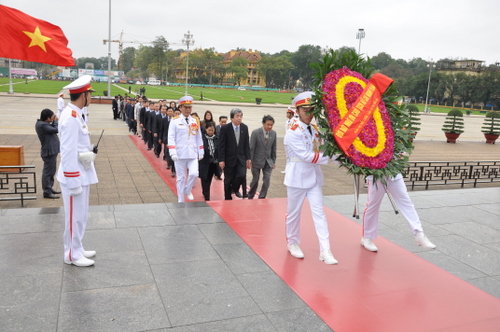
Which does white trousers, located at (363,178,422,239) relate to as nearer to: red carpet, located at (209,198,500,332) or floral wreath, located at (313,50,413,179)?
floral wreath, located at (313,50,413,179)

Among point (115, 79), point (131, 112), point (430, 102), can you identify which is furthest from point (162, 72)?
point (131, 112)

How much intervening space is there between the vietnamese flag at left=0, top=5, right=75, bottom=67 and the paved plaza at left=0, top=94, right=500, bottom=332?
2053 millimetres

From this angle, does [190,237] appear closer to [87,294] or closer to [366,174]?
[87,294]

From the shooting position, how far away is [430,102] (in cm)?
8362

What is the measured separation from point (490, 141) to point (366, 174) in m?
22.8

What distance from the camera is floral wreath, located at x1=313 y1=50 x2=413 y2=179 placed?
13.4 ft

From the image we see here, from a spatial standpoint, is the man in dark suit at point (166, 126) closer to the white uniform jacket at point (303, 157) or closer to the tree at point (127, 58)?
the white uniform jacket at point (303, 157)

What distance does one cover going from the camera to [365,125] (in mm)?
4191

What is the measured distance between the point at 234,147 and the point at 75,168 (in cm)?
344

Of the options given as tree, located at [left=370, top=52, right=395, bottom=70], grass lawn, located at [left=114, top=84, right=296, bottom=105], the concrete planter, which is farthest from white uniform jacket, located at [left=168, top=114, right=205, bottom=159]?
tree, located at [left=370, top=52, right=395, bottom=70]


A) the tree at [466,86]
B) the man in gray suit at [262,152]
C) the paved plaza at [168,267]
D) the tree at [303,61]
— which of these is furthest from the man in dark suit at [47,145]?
the tree at [303,61]

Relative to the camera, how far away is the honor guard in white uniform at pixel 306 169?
421 centimetres

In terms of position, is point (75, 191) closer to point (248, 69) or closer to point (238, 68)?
point (238, 68)

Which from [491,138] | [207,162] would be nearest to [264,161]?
[207,162]
